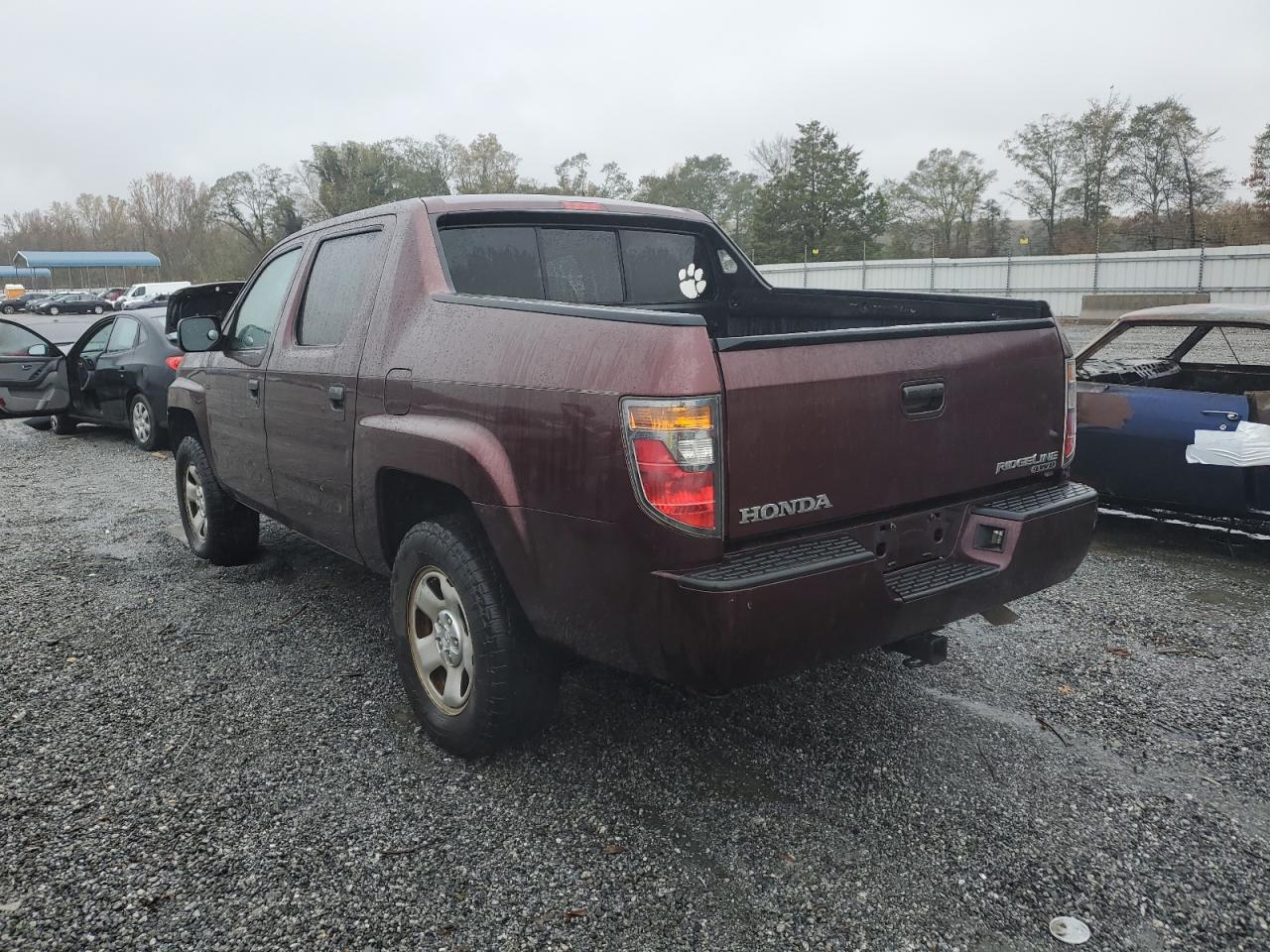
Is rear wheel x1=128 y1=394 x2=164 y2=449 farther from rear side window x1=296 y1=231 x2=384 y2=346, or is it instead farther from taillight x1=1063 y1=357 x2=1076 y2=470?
taillight x1=1063 y1=357 x2=1076 y2=470

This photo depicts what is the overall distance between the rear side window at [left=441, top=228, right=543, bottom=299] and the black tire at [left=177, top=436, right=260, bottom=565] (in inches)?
99.0

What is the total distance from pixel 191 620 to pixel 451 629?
2281mm

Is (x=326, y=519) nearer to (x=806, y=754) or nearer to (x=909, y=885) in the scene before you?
(x=806, y=754)

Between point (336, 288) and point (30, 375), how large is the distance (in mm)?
8517

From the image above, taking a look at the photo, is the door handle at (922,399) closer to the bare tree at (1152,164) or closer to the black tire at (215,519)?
the black tire at (215,519)

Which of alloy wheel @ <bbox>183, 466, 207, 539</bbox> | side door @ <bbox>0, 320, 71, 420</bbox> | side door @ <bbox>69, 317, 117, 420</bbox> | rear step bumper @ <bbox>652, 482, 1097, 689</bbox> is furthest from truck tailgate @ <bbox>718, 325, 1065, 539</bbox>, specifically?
side door @ <bbox>69, 317, 117, 420</bbox>

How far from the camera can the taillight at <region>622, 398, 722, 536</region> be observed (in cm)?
237

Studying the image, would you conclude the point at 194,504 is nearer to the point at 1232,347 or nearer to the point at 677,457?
the point at 677,457

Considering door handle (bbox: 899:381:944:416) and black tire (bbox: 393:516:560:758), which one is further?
black tire (bbox: 393:516:560:758)

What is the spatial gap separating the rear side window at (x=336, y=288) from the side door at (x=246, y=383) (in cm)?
27

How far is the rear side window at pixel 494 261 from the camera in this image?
11.8 feet

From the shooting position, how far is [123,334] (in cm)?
1068

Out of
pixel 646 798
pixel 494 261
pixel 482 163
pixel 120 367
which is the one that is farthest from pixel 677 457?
pixel 482 163

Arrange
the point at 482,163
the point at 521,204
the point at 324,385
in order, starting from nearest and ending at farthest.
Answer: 1. the point at 324,385
2. the point at 521,204
3. the point at 482,163
